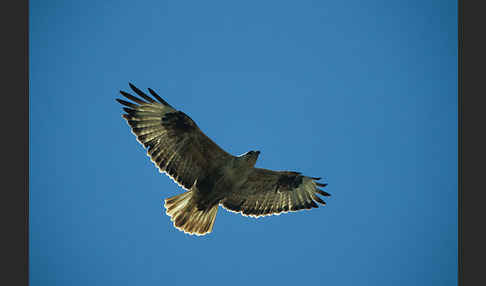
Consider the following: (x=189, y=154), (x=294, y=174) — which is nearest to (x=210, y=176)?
(x=189, y=154)

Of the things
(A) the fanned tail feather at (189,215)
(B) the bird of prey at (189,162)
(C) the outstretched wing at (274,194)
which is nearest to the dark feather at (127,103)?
(B) the bird of prey at (189,162)

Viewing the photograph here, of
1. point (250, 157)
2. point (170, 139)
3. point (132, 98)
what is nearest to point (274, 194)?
point (250, 157)

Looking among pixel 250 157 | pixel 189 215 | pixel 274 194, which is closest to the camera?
pixel 250 157

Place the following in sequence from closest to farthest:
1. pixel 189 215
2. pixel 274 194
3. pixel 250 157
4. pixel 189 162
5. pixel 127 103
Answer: pixel 250 157 < pixel 127 103 < pixel 189 162 < pixel 189 215 < pixel 274 194

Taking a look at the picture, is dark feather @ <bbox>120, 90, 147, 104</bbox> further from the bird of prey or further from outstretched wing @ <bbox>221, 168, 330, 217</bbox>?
outstretched wing @ <bbox>221, 168, 330, 217</bbox>

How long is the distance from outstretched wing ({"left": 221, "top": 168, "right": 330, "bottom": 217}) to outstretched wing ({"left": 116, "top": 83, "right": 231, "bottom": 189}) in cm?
107

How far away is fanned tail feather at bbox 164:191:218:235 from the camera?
8.10 meters

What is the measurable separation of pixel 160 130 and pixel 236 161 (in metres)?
1.65

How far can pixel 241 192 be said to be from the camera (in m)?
8.70

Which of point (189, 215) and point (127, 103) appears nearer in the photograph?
point (127, 103)

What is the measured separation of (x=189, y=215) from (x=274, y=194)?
6.44ft

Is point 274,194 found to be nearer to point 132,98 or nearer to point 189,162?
point 189,162

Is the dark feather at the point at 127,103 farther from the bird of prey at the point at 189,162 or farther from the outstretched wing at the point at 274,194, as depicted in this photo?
the outstretched wing at the point at 274,194

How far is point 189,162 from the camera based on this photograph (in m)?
8.07
